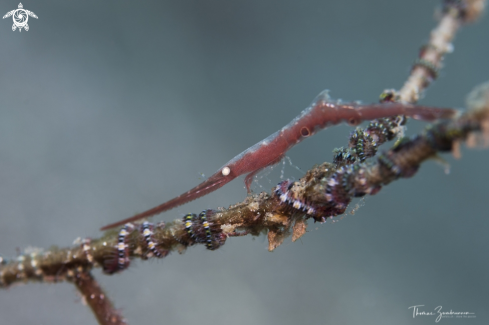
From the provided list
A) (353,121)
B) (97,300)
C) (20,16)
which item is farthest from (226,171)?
(20,16)

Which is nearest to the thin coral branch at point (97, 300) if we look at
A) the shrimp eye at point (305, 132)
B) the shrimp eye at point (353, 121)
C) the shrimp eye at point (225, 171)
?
the shrimp eye at point (225, 171)

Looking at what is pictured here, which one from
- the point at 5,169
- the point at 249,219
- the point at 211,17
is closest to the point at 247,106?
the point at 211,17

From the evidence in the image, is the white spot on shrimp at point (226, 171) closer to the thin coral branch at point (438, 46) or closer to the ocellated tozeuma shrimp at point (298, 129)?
the ocellated tozeuma shrimp at point (298, 129)

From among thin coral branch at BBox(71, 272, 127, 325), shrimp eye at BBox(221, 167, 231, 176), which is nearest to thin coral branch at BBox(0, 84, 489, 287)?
thin coral branch at BBox(71, 272, 127, 325)

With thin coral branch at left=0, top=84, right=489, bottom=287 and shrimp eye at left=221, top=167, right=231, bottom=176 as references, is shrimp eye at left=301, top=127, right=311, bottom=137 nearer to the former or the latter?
thin coral branch at left=0, top=84, right=489, bottom=287

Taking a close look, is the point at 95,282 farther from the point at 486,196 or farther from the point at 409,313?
the point at 486,196
